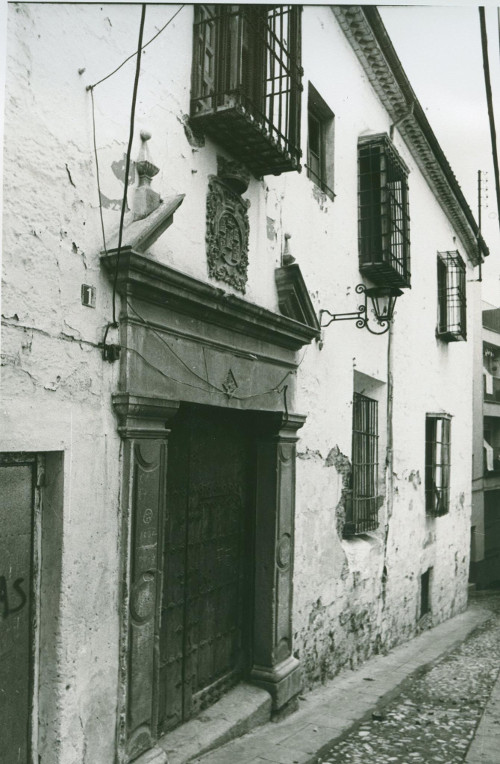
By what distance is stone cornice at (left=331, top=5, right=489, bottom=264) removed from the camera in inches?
253

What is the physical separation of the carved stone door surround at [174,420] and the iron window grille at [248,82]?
3.36 ft

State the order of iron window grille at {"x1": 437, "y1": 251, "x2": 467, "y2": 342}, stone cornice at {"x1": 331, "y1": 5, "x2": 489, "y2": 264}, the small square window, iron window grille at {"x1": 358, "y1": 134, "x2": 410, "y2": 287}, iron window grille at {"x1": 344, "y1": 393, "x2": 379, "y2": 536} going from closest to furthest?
the small square window, stone cornice at {"x1": 331, "y1": 5, "x2": 489, "y2": 264}, iron window grille at {"x1": 358, "y1": 134, "x2": 410, "y2": 287}, iron window grille at {"x1": 344, "y1": 393, "x2": 379, "y2": 536}, iron window grille at {"x1": 437, "y1": 251, "x2": 467, "y2": 342}

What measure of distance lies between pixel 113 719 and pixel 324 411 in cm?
326

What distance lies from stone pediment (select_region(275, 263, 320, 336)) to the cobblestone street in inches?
118

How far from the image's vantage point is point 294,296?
5.31 metres

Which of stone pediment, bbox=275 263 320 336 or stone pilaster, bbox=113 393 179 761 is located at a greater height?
stone pediment, bbox=275 263 320 336

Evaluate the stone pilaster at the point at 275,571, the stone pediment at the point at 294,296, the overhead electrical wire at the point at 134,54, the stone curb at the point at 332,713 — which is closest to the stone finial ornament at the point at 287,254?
the stone pediment at the point at 294,296

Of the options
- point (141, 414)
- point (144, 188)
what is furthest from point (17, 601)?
point (144, 188)

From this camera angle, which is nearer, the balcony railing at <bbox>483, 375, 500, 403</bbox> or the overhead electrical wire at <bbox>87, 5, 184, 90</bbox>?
the overhead electrical wire at <bbox>87, 5, 184, 90</bbox>

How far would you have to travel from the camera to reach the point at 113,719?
11.2ft

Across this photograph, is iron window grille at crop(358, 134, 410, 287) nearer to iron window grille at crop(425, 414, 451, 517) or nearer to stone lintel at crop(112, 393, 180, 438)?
iron window grille at crop(425, 414, 451, 517)

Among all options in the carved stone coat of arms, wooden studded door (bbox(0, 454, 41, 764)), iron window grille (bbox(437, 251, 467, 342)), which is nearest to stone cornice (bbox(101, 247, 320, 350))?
the carved stone coat of arms

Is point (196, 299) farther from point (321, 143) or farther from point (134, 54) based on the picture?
point (321, 143)

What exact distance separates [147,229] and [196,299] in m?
0.58
